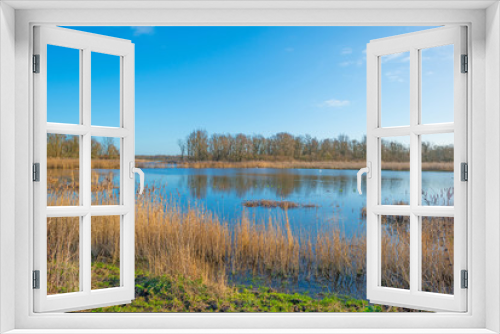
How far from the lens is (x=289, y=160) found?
6742 mm

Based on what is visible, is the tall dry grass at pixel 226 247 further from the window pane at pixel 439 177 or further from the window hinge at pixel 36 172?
the window hinge at pixel 36 172

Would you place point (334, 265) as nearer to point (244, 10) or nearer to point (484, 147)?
point (484, 147)

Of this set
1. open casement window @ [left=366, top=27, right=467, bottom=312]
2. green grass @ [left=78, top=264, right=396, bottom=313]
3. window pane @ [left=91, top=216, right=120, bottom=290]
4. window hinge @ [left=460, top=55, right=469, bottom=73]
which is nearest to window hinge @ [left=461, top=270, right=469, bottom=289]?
open casement window @ [left=366, top=27, right=467, bottom=312]

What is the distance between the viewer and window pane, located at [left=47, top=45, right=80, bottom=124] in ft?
6.75

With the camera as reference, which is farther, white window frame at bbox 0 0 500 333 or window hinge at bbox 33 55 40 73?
window hinge at bbox 33 55 40 73

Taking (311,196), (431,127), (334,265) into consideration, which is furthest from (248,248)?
(431,127)

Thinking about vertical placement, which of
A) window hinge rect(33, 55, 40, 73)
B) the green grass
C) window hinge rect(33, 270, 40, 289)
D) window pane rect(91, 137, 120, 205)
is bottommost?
the green grass

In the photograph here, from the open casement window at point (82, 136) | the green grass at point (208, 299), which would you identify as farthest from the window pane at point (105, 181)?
the open casement window at point (82, 136)

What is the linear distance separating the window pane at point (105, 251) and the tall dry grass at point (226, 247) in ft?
0.04

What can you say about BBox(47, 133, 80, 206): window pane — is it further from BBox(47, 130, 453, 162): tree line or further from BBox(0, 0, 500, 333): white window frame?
BBox(47, 130, 453, 162): tree line

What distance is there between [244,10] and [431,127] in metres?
1.19

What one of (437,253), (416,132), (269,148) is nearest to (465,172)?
(416,132)

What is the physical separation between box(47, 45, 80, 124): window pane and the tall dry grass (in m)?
1.94

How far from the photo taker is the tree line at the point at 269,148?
6.36 m
